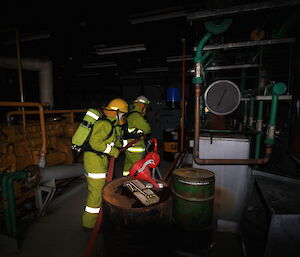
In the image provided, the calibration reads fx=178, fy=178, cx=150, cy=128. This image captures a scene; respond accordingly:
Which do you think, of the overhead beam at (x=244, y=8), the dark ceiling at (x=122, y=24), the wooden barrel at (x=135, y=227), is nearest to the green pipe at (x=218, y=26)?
the dark ceiling at (x=122, y=24)

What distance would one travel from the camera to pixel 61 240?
8.59ft

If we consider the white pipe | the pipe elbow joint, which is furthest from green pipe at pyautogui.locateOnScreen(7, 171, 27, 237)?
the pipe elbow joint

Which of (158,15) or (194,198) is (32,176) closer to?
(194,198)

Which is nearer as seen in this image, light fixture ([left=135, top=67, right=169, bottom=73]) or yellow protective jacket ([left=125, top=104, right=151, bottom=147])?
yellow protective jacket ([left=125, top=104, right=151, bottom=147])

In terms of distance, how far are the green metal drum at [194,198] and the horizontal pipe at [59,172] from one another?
2.10 meters

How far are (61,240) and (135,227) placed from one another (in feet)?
5.91

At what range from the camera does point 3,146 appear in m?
3.11

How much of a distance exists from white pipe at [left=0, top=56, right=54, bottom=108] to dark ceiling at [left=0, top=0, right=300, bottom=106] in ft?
0.59

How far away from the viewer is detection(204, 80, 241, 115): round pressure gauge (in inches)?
104

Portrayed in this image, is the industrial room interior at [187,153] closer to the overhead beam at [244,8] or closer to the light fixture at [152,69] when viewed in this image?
the overhead beam at [244,8]

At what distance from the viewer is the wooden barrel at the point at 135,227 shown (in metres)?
1.52

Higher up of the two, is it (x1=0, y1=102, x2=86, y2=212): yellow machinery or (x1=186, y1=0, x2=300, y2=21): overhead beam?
(x1=186, y1=0, x2=300, y2=21): overhead beam

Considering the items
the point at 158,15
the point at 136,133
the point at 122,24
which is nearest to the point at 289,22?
the point at 158,15

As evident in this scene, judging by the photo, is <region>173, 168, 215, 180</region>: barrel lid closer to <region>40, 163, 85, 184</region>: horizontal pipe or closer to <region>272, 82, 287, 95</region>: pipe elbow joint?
<region>272, 82, 287, 95</region>: pipe elbow joint
